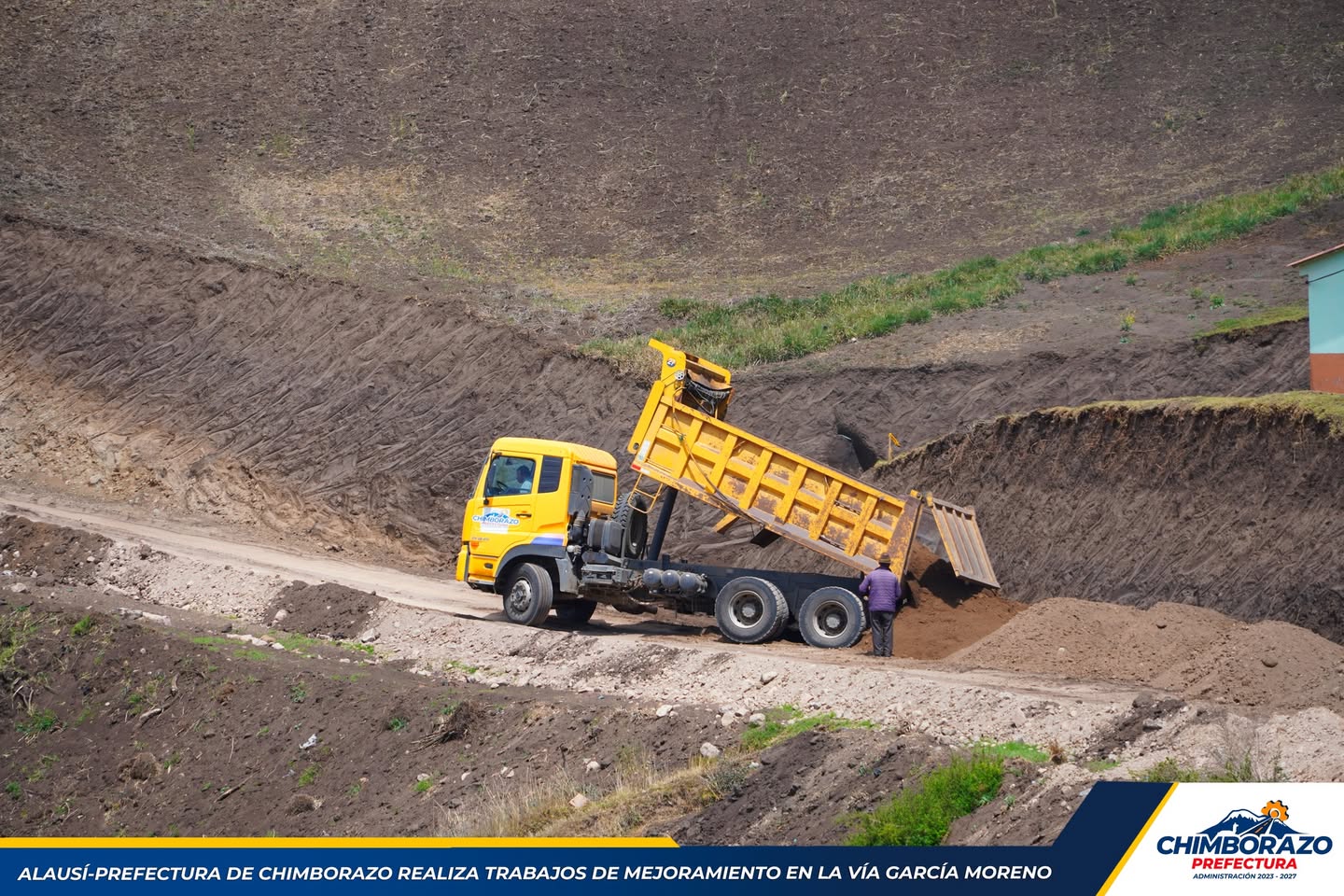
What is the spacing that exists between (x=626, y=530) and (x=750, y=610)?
2179 millimetres

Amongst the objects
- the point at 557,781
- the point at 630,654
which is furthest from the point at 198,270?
the point at 557,781

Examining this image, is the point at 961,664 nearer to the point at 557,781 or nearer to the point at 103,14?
the point at 557,781

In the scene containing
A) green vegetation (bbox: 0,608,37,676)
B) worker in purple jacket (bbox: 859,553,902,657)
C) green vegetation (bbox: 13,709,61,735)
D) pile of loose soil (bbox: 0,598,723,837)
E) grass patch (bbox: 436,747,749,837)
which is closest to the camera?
grass patch (bbox: 436,747,749,837)

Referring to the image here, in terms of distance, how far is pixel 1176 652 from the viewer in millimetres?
13375

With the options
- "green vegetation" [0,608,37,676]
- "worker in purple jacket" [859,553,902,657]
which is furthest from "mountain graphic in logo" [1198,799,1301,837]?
"green vegetation" [0,608,37,676]

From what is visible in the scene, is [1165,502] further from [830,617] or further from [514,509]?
[514,509]

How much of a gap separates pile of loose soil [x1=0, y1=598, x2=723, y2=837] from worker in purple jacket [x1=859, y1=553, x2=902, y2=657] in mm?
3721

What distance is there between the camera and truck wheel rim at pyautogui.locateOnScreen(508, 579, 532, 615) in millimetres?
17938

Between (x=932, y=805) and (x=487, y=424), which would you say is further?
(x=487, y=424)

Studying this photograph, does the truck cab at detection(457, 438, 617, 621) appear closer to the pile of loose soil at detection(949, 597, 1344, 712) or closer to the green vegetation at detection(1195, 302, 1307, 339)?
the pile of loose soil at detection(949, 597, 1344, 712)

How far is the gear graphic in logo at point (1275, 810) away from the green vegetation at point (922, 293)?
19071 mm

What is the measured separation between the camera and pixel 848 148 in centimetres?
4175

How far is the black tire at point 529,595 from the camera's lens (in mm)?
17781

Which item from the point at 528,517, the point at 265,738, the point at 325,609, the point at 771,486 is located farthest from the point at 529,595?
the point at 265,738
